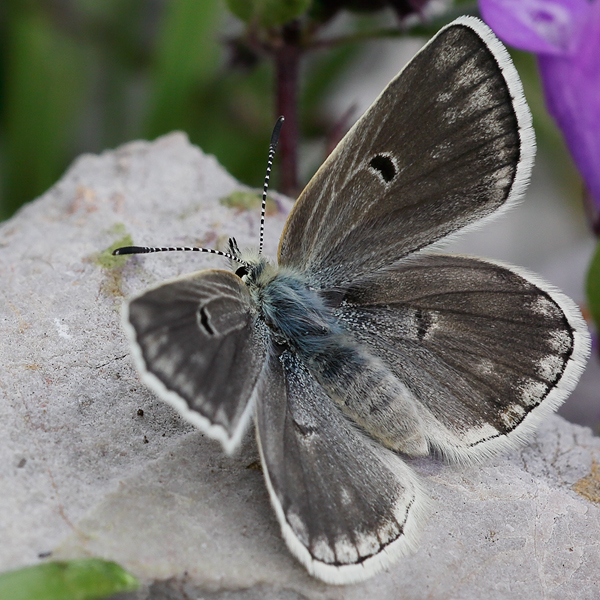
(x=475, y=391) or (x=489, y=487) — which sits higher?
(x=475, y=391)

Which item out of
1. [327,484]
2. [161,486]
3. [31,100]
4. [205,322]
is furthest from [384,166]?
[31,100]

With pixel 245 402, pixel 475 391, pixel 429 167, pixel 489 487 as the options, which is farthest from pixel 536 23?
pixel 245 402

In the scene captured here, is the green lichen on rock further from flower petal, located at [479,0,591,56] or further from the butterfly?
flower petal, located at [479,0,591,56]

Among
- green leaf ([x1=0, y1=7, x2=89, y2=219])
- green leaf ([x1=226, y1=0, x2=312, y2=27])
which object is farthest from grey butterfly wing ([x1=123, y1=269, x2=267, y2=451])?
green leaf ([x1=0, y1=7, x2=89, y2=219])

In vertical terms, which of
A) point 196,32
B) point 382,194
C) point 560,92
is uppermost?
point 560,92

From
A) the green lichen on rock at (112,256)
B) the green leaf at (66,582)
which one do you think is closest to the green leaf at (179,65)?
the green lichen on rock at (112,256)

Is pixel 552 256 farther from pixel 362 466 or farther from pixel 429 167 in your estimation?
pixel 362 466

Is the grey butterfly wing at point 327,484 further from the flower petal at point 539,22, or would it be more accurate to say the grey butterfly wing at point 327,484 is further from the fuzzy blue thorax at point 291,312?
the flower petal at point 539,22

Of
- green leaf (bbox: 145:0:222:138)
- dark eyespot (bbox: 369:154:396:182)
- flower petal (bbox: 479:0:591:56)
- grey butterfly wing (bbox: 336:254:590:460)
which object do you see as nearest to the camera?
grey butterfly wing (bbox: 336:254:590:460)
